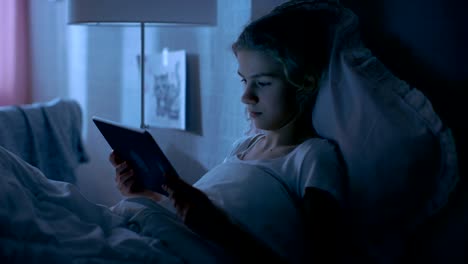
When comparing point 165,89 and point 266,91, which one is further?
point 165,89

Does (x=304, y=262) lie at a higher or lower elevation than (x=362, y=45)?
lower

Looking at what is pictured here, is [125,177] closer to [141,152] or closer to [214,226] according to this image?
[141,152]

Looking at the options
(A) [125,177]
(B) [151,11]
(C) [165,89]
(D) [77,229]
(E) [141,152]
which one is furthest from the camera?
(C) [165,89]

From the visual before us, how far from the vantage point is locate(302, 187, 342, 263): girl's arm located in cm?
82

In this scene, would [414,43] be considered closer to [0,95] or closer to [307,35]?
[307,35]

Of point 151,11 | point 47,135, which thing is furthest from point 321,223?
point 47,135

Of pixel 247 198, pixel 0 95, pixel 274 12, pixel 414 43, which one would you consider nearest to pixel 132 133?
pixel 247 198

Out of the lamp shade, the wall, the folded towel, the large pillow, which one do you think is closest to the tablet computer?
the large pillow

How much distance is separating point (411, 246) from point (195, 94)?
3.53 feet

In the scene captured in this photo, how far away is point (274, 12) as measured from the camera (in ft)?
3.20

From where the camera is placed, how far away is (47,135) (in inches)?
78.4

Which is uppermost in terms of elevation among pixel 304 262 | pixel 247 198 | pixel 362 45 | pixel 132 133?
pixel 362 45

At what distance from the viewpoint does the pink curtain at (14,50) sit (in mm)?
2717

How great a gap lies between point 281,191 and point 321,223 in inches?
4.1
